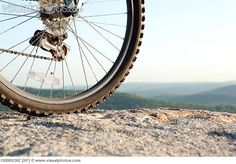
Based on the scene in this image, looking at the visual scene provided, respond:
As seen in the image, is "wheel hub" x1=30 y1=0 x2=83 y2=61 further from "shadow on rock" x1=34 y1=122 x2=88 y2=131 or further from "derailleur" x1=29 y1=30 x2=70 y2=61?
"shadow on rock" x1=34 y1=122 x2=88 y2=131

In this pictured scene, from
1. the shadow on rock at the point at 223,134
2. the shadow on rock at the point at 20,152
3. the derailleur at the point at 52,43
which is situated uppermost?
the derailleur at the point at 52,43

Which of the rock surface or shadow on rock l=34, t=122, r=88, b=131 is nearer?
the rock surface

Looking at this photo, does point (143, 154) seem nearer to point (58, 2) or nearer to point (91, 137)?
point (91, 137)

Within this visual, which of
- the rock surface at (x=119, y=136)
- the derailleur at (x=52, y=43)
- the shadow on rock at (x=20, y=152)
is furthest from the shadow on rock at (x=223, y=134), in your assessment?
the derailleur at (x=52, y=43)

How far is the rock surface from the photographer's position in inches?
118

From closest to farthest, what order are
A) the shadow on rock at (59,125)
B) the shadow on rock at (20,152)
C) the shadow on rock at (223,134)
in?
the shadow on rock at (20,152), the shadow on rock at (223,134), the shadow on rock at (59,125)

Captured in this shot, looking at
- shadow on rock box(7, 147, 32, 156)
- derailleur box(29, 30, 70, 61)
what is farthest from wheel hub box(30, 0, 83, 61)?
shadow on rock box(7, 147, 32, 156)

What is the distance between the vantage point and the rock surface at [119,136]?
2996 mm

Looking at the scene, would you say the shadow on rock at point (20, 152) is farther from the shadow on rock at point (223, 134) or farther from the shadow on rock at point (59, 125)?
the shadow on rock at point (223, 134)

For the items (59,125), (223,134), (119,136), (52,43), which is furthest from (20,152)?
(52,43)

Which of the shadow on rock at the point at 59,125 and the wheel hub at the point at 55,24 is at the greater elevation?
the wheel hub at the point at 55,24

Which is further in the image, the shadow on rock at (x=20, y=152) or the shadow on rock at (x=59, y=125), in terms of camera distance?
the shadow on rock at (x=59, y=125)

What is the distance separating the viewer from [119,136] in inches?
135

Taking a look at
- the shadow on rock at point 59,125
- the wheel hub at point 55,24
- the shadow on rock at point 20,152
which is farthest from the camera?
the wheel hub at point 55,24
